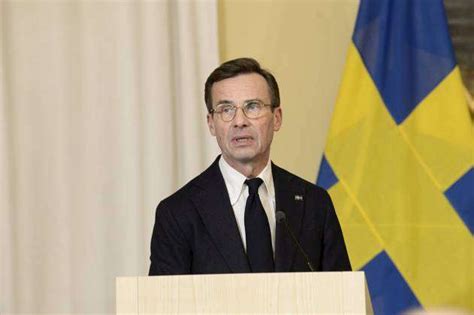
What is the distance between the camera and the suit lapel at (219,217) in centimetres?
325

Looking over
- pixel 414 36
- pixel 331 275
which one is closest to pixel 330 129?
pixel 414 36

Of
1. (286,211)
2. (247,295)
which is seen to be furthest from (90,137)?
(247,295)

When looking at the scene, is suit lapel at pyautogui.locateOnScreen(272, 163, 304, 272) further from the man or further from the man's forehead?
the man's forehead

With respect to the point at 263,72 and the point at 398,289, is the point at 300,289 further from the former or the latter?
the point at 398,289

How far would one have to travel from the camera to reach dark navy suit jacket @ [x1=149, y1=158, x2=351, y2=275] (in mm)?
3246

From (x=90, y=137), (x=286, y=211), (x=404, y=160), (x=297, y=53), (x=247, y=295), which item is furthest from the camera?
(x=297, y=53)

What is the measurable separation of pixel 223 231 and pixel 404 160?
1.86m

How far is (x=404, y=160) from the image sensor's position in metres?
4.93

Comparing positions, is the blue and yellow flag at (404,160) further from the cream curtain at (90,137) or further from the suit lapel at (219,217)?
the suit lapel at (219,217)

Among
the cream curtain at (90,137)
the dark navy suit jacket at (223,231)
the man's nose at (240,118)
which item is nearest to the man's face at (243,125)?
the man's nose at (240,118)

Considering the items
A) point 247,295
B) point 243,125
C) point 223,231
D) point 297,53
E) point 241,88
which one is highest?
point 297,53

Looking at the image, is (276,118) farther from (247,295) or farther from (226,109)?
(247,295)

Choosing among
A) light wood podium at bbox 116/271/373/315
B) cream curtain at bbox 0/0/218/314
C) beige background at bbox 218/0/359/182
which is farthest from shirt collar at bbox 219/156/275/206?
beige background at bbox 218/0/359/182

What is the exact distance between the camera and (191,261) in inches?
129
